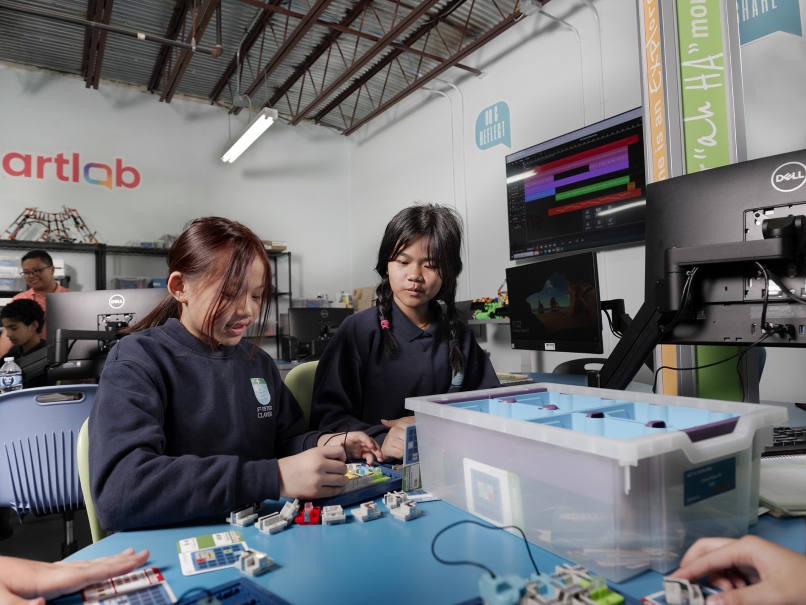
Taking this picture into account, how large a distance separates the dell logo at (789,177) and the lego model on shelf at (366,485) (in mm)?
750

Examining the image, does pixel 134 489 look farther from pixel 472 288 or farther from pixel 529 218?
pixel 472 288

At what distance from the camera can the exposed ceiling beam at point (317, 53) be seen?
12.4 ft

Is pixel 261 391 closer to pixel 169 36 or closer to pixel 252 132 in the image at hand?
pixel 252 132

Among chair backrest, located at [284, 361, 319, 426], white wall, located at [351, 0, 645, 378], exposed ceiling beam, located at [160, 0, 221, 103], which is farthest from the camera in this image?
exposed ceiling beam, located at [160, 0, 221, 103]

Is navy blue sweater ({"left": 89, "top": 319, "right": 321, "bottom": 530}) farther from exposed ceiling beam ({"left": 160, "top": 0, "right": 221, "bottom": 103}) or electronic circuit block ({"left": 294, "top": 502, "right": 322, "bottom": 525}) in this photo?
exposed ceiling beam ({"left": 160, "top": 0, "right": 221, "bottom": 103})

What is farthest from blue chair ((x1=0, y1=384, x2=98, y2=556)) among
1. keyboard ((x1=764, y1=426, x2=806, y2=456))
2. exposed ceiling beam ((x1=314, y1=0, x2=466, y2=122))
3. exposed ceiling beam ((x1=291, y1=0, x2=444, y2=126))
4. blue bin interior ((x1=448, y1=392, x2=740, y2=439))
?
exposed ceiling beam ((x1=314, y1=0, x2=466, y2=122))

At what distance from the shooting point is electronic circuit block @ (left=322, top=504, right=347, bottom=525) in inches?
26.3

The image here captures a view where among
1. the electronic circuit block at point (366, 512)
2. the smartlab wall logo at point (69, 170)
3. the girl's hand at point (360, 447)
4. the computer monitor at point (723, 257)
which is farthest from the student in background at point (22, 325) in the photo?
the computer monitor at point (723, 257)

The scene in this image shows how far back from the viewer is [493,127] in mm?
3992

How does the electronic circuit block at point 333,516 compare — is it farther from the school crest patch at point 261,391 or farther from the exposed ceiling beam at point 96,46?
the exposed ceiling beam at point 96,46

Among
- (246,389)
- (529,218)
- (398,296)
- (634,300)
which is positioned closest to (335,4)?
(529,218)

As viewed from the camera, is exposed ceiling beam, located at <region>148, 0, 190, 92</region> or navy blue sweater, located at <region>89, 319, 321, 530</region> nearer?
navy blue sweater, located at <region>89, 319, 321, 530</region>

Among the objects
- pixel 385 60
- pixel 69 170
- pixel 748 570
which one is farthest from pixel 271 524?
pixel 69 170

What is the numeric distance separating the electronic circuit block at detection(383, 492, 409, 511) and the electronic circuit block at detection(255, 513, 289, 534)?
137 millimetres
